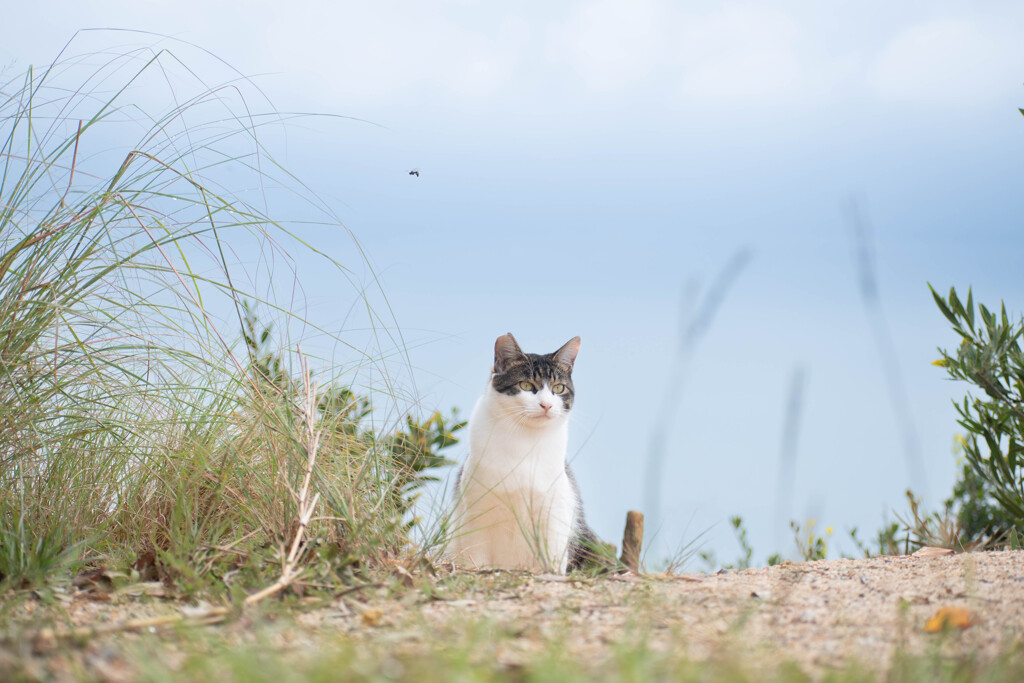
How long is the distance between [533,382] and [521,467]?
0.44 metres

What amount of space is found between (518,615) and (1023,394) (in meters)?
3.38

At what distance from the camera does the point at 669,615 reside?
202cm

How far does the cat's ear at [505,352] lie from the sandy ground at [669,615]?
146 centimetres

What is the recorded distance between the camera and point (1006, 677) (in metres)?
1.55

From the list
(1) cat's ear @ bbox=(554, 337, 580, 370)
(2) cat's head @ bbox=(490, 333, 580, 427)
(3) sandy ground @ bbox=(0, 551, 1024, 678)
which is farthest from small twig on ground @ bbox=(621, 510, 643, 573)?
(1) cat's ear @ bbox=(554, 337, 580, 370)

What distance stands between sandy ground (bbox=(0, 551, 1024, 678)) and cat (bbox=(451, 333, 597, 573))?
33.9 inches

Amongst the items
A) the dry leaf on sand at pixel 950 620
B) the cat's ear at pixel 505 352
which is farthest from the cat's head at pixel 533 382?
the dry leaf on sand at pixel 950 620

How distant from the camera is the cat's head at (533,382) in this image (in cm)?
376

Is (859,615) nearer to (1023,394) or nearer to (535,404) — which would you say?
(535,404)

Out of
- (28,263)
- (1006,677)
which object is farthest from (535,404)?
(1006,677)

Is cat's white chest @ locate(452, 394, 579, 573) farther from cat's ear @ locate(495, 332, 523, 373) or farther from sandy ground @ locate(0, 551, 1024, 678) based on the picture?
sandy ground @ locate(0, 551, 1024, 678)

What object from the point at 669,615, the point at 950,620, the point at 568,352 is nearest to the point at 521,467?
the point at 568,352

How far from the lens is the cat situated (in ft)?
11.5

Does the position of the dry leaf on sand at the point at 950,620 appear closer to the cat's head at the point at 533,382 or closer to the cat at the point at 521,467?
the cat at the point at 521,467
